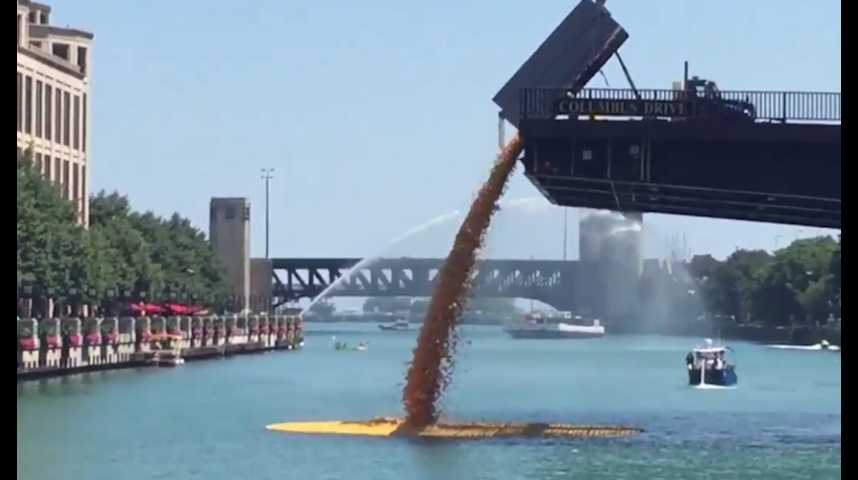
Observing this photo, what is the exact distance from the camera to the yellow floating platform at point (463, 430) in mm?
59375

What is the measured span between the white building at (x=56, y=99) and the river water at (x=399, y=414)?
19.9 m

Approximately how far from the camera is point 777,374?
136750 mm

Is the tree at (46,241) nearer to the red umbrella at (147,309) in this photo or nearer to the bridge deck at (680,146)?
the red umbrella at (147,309)

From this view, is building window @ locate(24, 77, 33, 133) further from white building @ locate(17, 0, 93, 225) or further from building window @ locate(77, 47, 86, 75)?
building window @ locate(77, 47, 86, 75)

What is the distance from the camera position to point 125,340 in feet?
438

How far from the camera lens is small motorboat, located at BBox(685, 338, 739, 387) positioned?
109 meters

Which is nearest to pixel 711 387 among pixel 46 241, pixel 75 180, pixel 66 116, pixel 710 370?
pixel 710 370

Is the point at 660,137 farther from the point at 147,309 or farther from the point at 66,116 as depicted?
the point at 66,116

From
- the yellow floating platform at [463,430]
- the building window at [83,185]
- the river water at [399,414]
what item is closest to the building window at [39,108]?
the building window at [83,185]

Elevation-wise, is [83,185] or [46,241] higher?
[83,185]

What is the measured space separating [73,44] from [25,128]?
24.6 meters

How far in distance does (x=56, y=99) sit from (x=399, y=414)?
274 feet

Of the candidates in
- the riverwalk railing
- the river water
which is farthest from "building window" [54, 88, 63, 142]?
the river water
